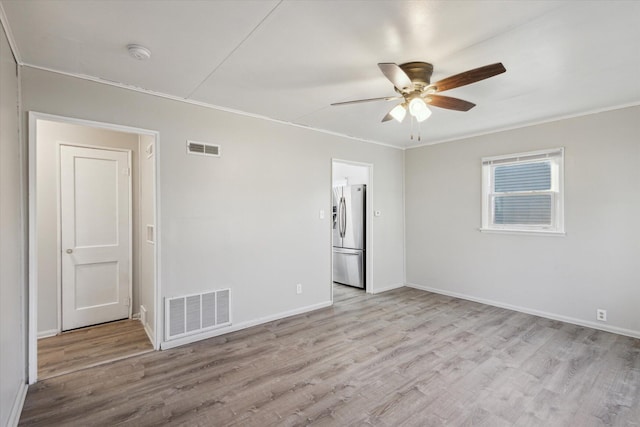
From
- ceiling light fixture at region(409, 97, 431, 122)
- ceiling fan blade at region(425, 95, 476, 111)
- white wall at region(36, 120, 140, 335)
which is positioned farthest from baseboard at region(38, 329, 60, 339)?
ceiling fan blade at region(425, 95, 476, 111)

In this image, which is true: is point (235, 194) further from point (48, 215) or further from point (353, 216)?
point (353, 216)

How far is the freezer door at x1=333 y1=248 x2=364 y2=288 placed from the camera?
542cm

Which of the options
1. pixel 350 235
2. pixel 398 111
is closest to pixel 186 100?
pixel 398 111

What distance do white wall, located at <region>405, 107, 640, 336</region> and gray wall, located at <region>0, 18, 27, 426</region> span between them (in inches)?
202

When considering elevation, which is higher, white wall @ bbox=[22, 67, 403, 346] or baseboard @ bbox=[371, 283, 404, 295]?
white wall @ bbox=[22, 67, 403, 346]

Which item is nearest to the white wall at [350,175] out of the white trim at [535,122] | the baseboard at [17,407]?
the white trim at [535,122]

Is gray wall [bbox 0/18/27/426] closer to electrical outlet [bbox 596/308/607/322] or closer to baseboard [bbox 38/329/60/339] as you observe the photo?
baseboard [bbox 38/329/60/339]

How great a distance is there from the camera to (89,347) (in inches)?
125

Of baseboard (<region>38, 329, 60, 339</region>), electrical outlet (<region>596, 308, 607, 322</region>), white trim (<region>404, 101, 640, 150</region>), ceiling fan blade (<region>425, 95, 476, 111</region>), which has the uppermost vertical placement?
white trim (<region>404, 101, 640, 150</region>)

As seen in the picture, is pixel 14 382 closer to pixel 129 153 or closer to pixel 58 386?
pixel 58 386

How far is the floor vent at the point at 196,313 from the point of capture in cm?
315

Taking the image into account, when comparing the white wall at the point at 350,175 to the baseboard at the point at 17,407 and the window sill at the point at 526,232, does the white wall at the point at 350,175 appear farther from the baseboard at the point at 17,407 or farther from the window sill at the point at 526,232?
the baseboard at the point at 17,407

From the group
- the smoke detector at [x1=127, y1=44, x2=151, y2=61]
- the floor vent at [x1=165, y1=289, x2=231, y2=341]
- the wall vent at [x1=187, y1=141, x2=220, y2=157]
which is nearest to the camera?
the smoke detector at [x1=127, y1=44, x2=151, y2=61]

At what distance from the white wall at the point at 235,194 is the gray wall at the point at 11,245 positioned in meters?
0.47
